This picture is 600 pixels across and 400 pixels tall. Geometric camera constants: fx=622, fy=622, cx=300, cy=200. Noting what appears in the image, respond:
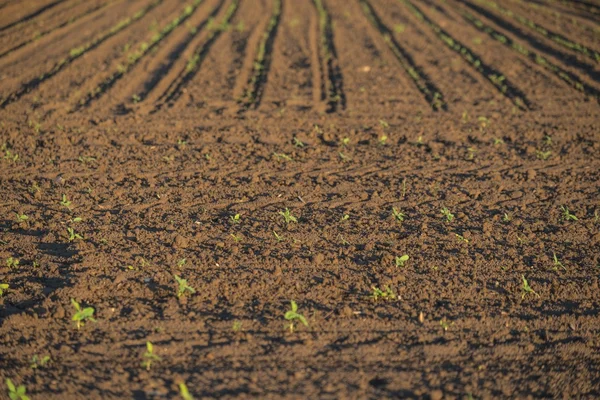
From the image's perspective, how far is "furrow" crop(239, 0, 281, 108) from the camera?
10.4 meters

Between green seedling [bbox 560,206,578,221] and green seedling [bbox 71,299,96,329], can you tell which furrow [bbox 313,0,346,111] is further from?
green seedling [bbox 71,299,96,329]

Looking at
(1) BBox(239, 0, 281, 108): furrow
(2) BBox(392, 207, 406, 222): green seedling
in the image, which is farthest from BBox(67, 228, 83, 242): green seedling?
(1) BBox(239, 0, 281, 108): furrow

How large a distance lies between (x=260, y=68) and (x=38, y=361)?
8.58 m

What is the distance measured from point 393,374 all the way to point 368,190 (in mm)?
3120

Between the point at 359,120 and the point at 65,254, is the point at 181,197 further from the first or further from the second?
the point at 359,120

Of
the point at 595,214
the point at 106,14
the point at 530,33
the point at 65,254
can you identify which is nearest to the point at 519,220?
the point at 595,214

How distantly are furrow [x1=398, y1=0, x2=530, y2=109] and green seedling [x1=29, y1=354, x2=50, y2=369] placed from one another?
8237mm

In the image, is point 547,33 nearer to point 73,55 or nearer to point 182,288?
point 73,55

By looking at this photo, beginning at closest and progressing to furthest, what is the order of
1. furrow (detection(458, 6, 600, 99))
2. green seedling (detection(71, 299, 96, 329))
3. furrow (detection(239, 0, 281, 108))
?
green seedling (detection(71, 299, 96, 329)) < furrow (detection(239, 0, 281, 108)) < furrow (detection(458, 6, 600, 99))

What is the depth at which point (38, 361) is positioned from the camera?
4.49m

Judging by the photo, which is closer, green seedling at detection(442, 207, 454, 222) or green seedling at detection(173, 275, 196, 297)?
green seedling at detection(173, 275, 196, 297)

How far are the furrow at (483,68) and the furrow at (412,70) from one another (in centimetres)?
116

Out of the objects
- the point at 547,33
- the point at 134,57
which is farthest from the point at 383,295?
the point at 547,33

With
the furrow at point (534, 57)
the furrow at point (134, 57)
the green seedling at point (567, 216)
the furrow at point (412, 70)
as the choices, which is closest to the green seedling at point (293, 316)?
the green seedling at point (567, 216)
